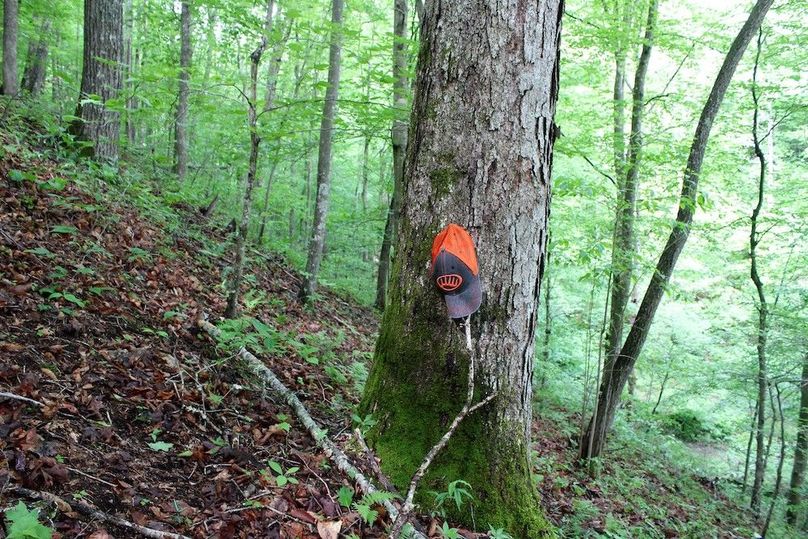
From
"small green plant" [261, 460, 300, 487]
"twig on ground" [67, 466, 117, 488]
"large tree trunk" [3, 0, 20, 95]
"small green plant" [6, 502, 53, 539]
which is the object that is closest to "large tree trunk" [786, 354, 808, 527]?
"small green plant" [261, 460, 300, 487]

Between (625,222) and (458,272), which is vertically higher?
(625,222)

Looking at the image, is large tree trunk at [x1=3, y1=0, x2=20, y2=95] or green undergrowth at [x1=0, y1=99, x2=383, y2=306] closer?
green undergrowth at [x1=0, y1=99, x2=383, y2=306]

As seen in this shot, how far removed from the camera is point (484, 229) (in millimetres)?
2588

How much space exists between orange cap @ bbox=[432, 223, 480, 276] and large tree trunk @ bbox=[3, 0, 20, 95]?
990 centimetres

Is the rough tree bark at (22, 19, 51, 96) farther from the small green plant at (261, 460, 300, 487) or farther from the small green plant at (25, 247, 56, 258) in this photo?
the small green plant at (261, 460, 300, 487)

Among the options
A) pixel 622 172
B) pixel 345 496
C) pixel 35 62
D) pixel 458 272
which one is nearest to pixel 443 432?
pixel 345 496

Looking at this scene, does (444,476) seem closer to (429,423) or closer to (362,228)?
(429,423)

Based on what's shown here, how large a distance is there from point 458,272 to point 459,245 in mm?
146

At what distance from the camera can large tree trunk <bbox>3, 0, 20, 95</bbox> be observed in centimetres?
870

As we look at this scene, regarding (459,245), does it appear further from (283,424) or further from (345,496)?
(283,424)

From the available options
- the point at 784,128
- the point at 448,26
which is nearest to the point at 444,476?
the point at 448,26

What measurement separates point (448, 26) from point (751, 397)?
13125mm

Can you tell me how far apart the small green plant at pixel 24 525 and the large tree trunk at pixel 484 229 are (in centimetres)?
155

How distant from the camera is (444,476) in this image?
2.57 m
